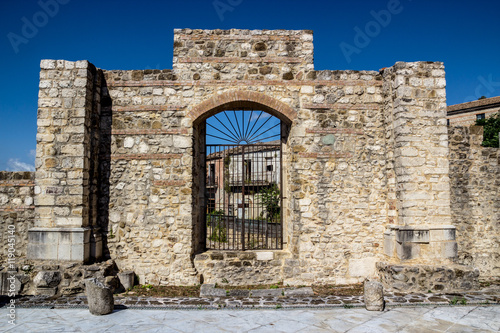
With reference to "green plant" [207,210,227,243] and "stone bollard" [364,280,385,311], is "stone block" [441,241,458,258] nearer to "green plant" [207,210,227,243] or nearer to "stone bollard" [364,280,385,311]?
"stone bollard" [364,280,385,311]

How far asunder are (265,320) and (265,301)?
0.84 metres

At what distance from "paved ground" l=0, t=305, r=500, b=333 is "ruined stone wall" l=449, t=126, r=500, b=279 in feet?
9.73

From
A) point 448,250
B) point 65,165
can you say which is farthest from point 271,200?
point 65,165

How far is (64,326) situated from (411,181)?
6.13 meters

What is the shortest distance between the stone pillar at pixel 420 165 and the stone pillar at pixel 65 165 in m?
5.96

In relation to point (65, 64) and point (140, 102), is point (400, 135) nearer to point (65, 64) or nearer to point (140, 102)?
point (140, 102)

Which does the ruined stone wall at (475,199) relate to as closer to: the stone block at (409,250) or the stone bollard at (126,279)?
the stone block at (409,250)

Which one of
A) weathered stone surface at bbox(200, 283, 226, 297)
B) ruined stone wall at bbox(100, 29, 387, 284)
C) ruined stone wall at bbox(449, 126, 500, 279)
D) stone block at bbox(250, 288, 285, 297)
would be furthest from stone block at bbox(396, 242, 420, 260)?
weathered stone surface at bbox(200, 283, 226, 297)

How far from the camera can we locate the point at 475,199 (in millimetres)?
7859

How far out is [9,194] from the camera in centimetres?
700

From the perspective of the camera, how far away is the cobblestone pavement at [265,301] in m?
5.30

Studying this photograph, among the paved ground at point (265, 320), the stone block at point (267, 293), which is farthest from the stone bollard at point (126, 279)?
the stone block at point (267, 293)

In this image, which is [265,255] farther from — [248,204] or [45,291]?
[45,291]

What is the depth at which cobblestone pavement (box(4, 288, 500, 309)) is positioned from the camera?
17.4 ft
